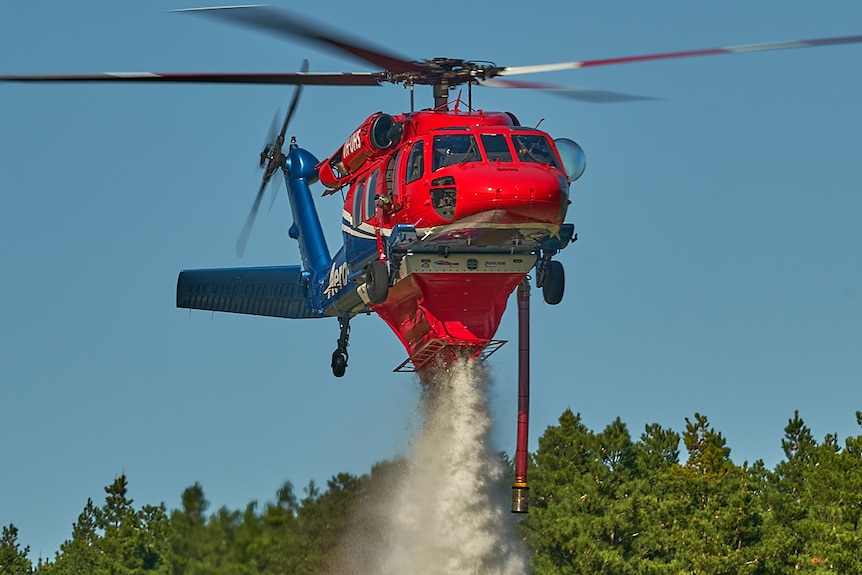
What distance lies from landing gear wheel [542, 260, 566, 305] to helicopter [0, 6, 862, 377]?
15 millimetres

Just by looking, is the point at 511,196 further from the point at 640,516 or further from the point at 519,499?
the point at 640,516

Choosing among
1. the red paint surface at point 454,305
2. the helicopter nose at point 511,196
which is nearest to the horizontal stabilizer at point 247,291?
the red paint surface at point 454,305

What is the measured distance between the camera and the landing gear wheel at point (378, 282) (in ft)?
97.7

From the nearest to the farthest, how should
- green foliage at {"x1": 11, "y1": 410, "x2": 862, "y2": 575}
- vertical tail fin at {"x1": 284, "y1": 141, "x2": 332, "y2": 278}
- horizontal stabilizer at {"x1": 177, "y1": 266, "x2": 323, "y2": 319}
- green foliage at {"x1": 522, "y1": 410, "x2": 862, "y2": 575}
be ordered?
vertical tail fin at {"x1": 284, "y1": 141, "x2": 332, "y2": 278} → horizontal stabilizer at {"x1": 177, "y1": 266, "x2": 323, "y2": 319} → green foliage at {"x1": 11, "y1": 410, "x2": 862, "y2": 575} → green foliage at {"x1": 522, "y1": 410, "x2": 862, "y2": 575}

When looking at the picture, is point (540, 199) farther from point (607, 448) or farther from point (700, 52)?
point (607, 448)

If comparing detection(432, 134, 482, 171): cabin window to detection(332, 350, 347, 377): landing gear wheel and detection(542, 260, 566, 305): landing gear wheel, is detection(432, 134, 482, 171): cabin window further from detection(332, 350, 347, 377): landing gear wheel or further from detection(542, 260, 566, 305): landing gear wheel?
detection(332, 350, 347, 377): landing gear wheel

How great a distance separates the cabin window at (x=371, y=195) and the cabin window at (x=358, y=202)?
12.2 inches

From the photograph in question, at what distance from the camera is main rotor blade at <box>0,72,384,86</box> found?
88.6 feet

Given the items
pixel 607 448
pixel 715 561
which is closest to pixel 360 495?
pixel 715 561

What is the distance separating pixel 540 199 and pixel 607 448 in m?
27.9

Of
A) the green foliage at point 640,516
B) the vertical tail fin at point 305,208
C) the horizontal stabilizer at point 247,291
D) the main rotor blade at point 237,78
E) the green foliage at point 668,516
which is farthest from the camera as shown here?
the green foliage at point 668,516

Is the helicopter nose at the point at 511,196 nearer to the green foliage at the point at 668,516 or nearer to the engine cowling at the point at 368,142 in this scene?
the engine cowling at the point at 368,142

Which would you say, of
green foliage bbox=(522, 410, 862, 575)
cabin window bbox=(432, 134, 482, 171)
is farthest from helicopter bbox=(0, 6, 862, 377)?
green foliage bbox=(522, 410, 862, 575)

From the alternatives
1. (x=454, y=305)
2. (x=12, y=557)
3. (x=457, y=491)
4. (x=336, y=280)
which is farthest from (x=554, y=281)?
(x=12, y=557)
